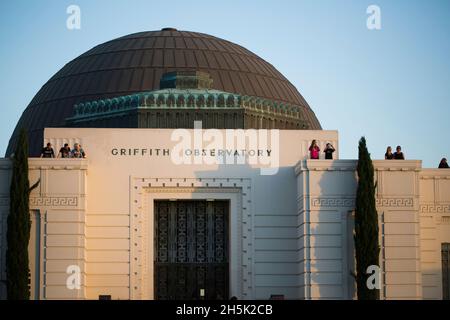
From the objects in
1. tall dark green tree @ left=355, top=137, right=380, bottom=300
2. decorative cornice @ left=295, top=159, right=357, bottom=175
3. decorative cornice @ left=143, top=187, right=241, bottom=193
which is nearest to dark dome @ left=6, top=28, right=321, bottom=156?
decorative cornice @ left=143, top=187, right=241, bottom=193

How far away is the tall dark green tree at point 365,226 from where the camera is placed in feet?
142

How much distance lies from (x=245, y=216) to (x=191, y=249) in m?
2.32

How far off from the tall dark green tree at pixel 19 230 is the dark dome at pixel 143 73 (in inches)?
463

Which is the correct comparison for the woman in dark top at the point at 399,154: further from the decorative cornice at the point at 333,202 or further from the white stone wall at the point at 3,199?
the white stone wall at the point at 3,199

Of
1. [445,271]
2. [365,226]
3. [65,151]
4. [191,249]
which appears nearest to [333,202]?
[365,226]

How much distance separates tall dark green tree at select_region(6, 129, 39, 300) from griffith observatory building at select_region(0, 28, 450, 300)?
76 cm

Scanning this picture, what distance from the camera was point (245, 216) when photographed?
1802 inches

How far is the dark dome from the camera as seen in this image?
55.7 meters

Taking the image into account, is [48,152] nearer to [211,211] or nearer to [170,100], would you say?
[170,100]

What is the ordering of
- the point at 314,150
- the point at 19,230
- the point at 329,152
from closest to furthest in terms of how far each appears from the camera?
the point at 19,230
the point at 314,150
the point at 329,152

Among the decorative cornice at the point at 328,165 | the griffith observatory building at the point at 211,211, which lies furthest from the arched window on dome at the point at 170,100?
the decorative cornice at the point at 328,165

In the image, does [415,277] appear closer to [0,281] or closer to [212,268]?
[212,268]

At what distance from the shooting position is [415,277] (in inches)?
1736
